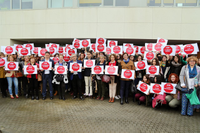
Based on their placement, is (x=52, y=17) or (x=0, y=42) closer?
(x=52, y=17)

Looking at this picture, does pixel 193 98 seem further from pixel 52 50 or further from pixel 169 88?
pixel 52 50

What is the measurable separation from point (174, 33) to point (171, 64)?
20.7 feet

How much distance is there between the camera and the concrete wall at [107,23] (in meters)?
11.6

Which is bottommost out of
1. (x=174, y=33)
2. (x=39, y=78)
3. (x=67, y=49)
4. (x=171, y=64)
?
(x=39, y=78)

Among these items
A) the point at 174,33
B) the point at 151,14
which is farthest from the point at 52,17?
the point at 174,33

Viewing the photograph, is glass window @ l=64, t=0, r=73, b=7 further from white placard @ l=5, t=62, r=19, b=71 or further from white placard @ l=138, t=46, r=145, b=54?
white placard @ l=5, t=62, r=19, b=71

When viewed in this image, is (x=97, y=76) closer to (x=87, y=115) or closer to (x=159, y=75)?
(x=87, y=115)

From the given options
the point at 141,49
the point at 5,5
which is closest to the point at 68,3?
the point at 5,5

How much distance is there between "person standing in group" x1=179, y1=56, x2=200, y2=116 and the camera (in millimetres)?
5230

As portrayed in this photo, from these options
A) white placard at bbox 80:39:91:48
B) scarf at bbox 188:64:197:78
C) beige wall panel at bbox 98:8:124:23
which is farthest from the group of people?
beige wall panel at bbox 98:8:124:23

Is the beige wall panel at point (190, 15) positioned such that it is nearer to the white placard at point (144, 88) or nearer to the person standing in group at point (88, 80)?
Answer: the white placard at point (144, 88)

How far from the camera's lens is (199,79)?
5250 mm

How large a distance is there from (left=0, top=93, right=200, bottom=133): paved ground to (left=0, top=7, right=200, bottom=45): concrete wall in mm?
7139

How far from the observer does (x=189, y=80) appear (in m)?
5.24
